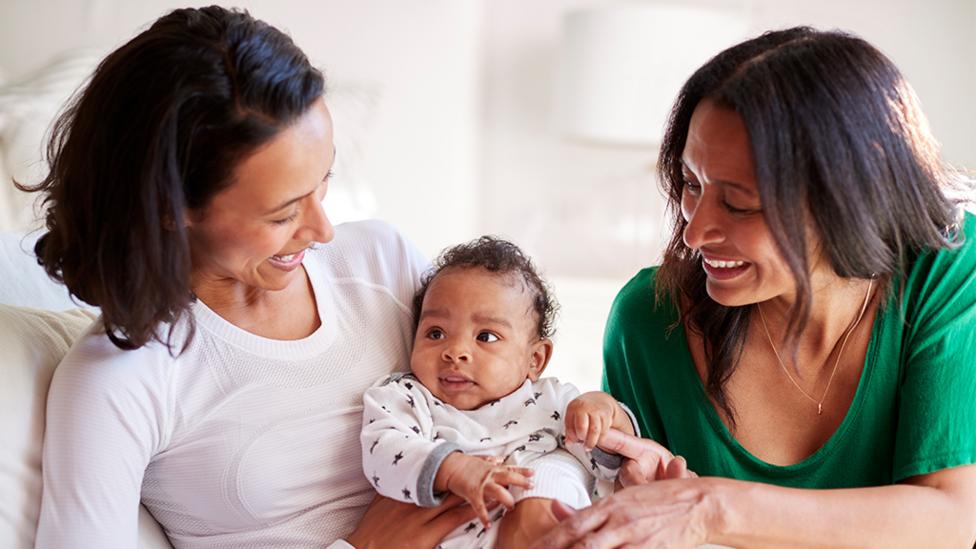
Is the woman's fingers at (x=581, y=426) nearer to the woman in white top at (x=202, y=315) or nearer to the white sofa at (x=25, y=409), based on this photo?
the woman in white top at (x=202, y=315)

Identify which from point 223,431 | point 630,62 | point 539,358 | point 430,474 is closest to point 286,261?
point 223,431

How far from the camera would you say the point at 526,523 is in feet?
4.38

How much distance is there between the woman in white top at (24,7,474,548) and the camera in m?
1.23

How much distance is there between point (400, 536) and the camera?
1.36 meters

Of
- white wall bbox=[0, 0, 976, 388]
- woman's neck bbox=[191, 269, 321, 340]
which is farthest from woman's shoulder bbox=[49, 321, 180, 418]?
white wall bbox=[0, 0, 976, 388]

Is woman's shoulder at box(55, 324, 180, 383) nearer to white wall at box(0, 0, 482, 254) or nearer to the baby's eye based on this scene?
the baby's eye

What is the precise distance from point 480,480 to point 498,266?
1.29 ft

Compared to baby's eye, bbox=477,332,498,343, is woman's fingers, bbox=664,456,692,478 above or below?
below

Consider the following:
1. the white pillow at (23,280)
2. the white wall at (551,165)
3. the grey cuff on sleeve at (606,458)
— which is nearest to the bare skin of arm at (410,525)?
the grey cuff on sleeve at (606,458)

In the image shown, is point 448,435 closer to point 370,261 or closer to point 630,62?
point 370,261

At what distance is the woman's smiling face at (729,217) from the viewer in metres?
1.35

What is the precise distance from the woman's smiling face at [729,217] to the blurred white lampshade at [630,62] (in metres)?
1.84

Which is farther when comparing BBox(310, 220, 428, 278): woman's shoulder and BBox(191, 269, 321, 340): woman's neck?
BBox(310, 220, 428, 278): woman's shoulder

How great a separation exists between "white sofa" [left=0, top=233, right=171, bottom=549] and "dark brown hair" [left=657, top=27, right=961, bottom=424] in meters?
0.93
